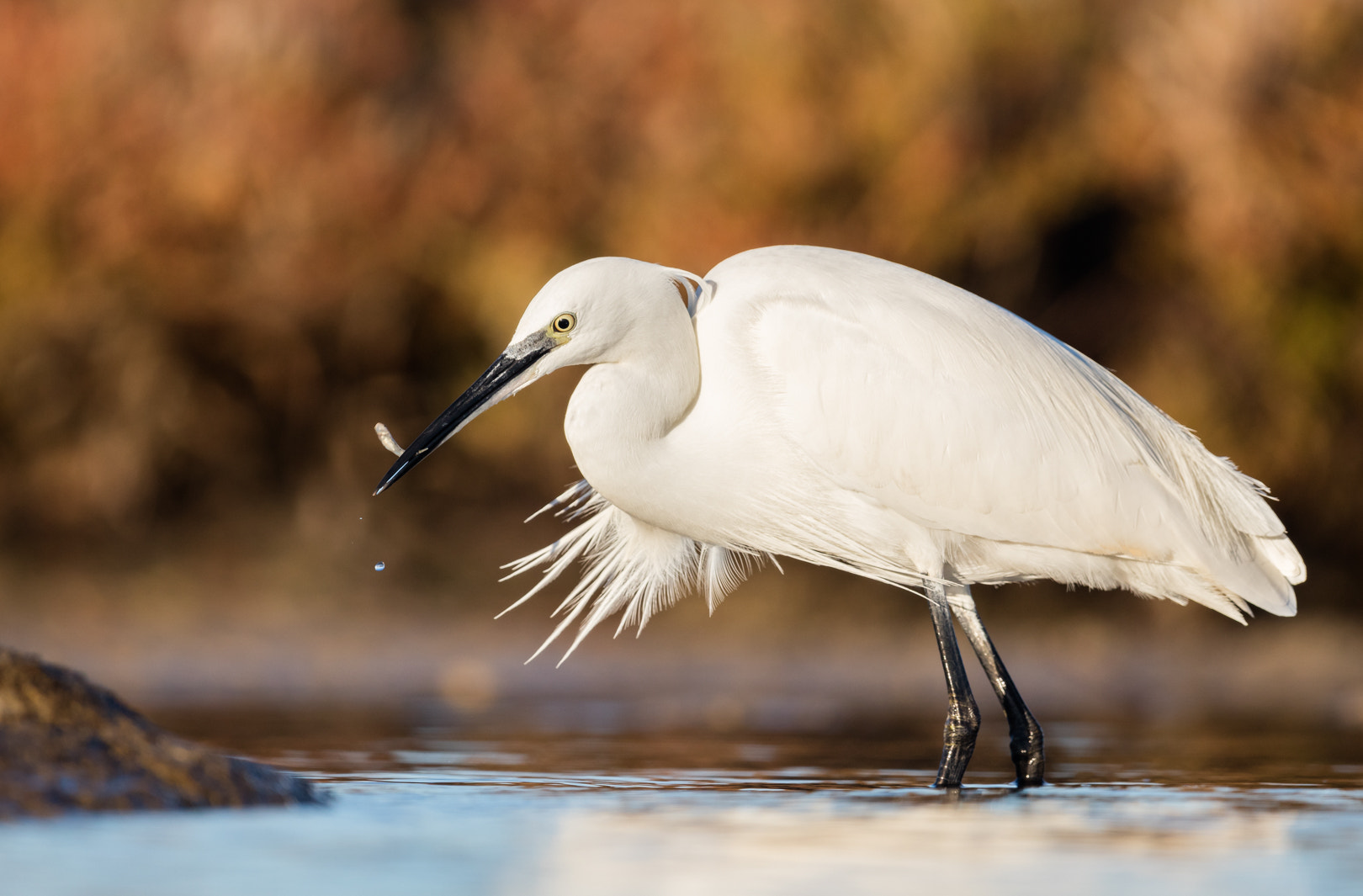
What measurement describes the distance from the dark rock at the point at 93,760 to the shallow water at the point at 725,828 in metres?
0.06

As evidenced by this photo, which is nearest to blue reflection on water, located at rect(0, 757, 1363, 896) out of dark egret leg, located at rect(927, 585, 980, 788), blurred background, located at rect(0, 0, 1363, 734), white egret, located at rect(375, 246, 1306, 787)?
dark egret leg, located at rect(927, 585, 980, 788)

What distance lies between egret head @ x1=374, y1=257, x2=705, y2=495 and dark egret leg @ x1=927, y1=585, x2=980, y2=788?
1004mm

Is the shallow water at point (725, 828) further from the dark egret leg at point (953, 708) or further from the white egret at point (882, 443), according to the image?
the white egret at point (882, 443)

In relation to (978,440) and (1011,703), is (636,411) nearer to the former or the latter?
→ (978,440)

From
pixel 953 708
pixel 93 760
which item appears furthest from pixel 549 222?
pixel 93 760

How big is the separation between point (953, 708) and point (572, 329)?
1355mm

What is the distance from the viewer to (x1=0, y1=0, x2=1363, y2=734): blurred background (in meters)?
7.99

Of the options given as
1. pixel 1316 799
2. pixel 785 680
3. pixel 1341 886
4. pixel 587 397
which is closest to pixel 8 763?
pixel 587 397

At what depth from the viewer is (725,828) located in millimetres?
3531

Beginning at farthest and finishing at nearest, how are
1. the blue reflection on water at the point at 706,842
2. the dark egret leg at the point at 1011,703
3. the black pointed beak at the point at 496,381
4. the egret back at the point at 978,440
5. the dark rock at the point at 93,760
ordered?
the dark egret leg at the point at 1011,703, the egret back at the point at 978,440, the black pointed beak at the point at 496,381, the dark rock at the point at 93,760, the blue reflection on water at the point at 706,842

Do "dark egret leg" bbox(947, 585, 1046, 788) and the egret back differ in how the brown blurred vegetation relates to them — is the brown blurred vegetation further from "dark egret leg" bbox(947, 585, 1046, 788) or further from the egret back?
"dark egret leg" bbox(947, 585, 1046, 788)

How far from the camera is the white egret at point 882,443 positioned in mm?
4547

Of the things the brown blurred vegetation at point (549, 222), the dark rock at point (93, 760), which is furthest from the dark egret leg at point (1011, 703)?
the brown blurred vegetation at point (549, 222)

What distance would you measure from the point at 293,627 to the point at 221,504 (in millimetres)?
884
